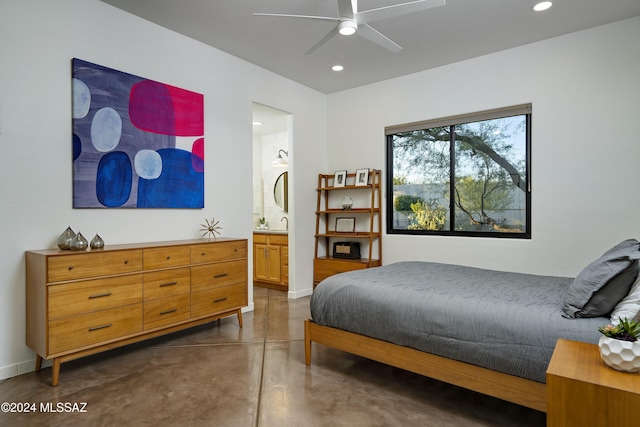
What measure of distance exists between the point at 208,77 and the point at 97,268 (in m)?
2.24

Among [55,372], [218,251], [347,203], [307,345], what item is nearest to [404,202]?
[347,203]

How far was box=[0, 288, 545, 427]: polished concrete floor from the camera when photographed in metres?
2.05

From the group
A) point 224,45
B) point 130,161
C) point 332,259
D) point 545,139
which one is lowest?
point 332,259

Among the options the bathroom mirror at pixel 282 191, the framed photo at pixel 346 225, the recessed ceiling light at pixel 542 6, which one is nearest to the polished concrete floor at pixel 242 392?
the framed photo at pixel 346 225

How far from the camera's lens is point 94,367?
272 cm

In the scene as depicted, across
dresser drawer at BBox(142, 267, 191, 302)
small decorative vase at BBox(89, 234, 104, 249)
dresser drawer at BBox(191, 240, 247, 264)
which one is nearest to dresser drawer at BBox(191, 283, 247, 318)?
dresser drawer at BBox(142, 267, 191, 302)

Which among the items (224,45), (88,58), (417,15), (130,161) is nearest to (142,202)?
(130,161)

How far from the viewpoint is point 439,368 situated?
6.96 feet

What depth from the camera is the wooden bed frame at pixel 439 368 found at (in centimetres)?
182

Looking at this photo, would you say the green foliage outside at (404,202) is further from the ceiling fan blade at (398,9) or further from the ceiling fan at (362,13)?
the ceiling fan blade at (398,9)

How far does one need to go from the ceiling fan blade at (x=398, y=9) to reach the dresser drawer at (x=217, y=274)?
7.80 ft

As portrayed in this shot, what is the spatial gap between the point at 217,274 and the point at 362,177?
2403 mm

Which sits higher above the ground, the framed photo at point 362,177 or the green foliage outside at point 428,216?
the framed photo at point 362,177

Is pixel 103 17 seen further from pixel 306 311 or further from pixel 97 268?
pixel 306 311
